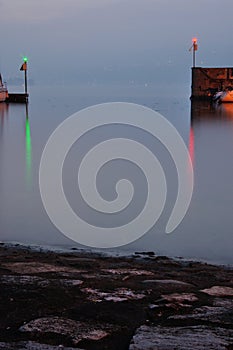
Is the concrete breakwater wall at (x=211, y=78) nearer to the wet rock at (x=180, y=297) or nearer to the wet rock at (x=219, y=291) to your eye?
the wet rock at (x=219, y=291)

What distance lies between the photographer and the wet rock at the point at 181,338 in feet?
12.7

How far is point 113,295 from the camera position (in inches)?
199

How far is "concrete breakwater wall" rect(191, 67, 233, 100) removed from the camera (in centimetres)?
6353

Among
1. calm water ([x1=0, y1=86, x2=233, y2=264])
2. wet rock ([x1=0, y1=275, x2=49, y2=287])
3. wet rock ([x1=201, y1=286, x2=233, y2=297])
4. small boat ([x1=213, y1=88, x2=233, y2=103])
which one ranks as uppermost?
small boat ([x1=213, y1=88, x2=233, y2=103])

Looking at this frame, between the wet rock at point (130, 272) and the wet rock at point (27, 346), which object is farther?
the wet rock at point (130, 272)

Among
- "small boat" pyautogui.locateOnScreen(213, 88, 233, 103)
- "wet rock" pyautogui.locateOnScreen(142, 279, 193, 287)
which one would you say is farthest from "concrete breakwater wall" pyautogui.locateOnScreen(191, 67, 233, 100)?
"wet rock" pyautogui.locateOnScreen(142, 279, 193, 287)

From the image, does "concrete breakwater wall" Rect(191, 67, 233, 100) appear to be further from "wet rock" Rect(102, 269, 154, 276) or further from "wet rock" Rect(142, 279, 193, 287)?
"wet rock" Rect(142, 279, 193, 287)

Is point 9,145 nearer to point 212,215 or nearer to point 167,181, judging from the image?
point 167,181

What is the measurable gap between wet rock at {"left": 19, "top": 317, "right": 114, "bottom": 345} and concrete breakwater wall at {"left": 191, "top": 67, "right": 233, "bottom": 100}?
60438 mm

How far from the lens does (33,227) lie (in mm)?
9742

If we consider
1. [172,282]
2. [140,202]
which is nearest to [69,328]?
[172,282]

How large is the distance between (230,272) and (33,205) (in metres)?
5.24

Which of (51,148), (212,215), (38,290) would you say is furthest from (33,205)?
(51,148)

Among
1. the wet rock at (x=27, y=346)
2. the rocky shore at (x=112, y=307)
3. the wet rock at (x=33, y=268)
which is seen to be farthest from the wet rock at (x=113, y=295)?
the wet rock at (x=27, y=346)
